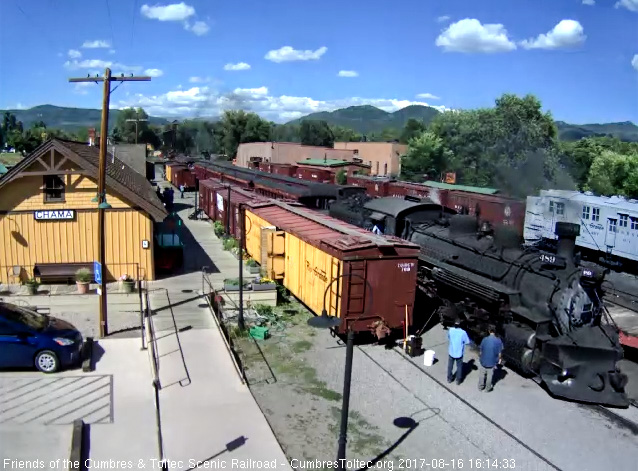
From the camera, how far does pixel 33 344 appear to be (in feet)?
36.7

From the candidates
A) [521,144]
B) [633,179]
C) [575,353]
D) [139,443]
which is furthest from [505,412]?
[521,144]

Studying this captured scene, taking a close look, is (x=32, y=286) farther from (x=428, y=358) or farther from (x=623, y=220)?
(x=623, y=220)

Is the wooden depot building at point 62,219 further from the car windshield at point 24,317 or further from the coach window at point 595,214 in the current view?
the coach window at point 595,214

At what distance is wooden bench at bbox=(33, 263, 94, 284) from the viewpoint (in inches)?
712

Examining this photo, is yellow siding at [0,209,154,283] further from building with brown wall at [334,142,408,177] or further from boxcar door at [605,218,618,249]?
building with brown wall at [334,142,408,177]

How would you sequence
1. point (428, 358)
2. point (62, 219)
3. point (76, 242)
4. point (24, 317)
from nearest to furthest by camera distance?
point (24, 317)
point (428, 358)
point (62, 219)
point (76, 242)

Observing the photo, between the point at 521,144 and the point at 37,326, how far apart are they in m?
53.4

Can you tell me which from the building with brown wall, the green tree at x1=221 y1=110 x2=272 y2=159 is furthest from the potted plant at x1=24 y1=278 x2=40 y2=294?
A: the green tree at x1=221 y1=110 x2=272 y2=159

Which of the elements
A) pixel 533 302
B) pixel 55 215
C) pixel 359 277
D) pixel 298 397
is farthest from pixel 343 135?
pixel 298 397

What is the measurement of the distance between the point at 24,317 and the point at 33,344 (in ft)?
2.66

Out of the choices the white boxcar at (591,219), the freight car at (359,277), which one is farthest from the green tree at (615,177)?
the freight car at (359,277)

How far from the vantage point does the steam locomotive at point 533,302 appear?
36.8 ft

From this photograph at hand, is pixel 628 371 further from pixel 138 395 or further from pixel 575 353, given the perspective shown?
pixel 138 395

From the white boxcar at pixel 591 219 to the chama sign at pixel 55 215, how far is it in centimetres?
1974
